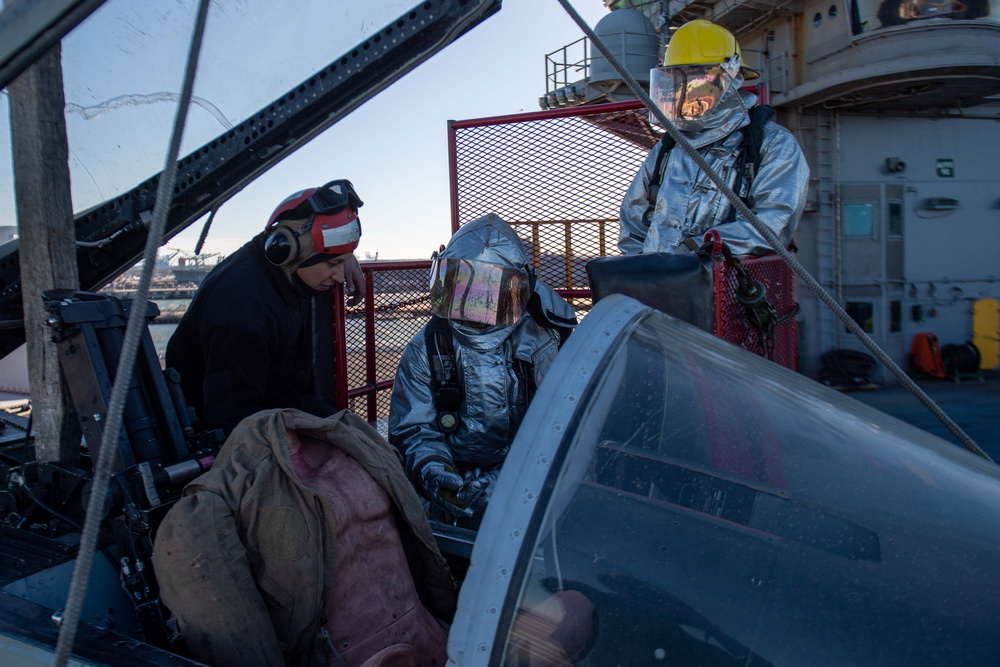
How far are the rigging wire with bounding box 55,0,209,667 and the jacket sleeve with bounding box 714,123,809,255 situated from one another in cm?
236

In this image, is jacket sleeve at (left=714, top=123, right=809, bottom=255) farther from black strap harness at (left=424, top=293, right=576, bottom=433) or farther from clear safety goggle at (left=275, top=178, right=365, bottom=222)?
clear safety goggle at (left=275, top=178, right=365, bottom=222)

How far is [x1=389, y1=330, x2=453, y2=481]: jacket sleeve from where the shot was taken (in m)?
2.86

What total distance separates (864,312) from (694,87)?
671 cm

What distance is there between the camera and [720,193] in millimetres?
3455

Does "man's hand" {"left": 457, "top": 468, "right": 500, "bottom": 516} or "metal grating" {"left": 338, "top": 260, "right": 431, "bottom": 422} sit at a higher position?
"metal grating" {"left": 338, "top": 260, "right": 431, "bottom": 422}

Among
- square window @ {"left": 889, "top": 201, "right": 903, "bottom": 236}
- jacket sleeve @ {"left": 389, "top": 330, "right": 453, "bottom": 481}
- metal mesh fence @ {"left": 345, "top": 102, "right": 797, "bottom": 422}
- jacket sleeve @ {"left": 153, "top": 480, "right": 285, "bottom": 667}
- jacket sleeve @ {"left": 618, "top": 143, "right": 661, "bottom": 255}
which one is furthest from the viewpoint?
square window @ {"left": 889, "top": 201, "right": 903, "bottom": 236}

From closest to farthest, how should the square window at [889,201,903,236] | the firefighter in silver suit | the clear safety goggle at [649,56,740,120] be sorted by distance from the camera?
1. the firefighter in silver suit
2. the clear safety goggle at [649,56,740,120]
3. the square window at [889,201,903,236]

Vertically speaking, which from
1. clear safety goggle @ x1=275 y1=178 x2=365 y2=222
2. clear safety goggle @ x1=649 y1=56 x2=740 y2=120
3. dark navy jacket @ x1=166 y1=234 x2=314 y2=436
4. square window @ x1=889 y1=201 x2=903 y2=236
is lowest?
dark navy jacket @ x1=166 y1=234 x2=314 y2=436

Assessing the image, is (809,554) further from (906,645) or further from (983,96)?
(983,96)

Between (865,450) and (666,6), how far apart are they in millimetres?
9722

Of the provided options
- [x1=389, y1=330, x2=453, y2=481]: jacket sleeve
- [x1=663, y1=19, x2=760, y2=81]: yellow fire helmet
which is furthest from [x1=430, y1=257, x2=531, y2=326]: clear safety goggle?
[x1=663, y1=19, x2=760, y2=81]: yellow fire helmet

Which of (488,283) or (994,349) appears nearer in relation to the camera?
(488,283)

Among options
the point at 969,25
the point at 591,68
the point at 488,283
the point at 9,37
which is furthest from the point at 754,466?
the point at 591,68

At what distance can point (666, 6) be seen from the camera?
971 centimetres
